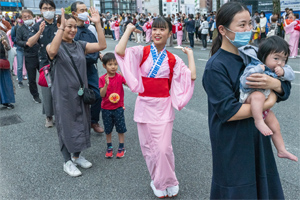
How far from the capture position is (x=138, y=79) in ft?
9.10

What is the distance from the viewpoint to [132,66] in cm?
271

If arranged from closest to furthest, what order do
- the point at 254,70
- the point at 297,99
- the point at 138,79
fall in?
the point at 254,70 < the point at 138,79 < the point at 297,99

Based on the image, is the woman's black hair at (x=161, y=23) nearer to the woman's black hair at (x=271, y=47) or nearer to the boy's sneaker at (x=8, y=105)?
the woman's black hair at (x=271, y=47)

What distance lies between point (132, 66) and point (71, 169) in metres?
1.53

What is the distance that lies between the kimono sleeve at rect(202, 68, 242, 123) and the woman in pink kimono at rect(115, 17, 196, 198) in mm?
1008

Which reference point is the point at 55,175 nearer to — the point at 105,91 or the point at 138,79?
the point at 105,91

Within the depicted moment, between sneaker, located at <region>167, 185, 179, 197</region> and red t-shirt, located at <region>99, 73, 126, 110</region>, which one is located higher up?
red t-shirt, located at <region>99, 73, 126, 110</region>

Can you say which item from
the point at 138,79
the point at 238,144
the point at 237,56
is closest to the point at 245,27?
the point at 237,56

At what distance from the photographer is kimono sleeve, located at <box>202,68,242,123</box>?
5.53ft

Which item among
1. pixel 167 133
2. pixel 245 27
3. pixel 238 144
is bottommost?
pixel 167 133

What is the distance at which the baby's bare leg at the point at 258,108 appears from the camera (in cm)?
166

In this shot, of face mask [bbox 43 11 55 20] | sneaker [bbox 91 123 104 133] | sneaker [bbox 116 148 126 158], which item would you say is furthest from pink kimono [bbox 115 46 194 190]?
face mask [bbox 43 11 55 20]

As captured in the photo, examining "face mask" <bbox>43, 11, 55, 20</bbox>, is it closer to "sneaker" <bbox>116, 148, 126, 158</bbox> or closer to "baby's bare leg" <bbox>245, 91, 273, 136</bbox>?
"sneaker" <bbox>116, 148, 126, 158</bbox>

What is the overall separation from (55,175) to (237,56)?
2.59m
